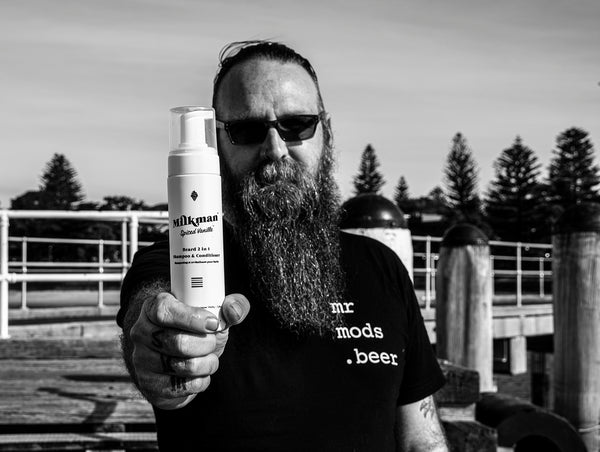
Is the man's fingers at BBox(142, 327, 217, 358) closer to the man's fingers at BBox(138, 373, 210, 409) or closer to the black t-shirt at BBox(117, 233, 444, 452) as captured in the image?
the man's fingers at BBox(138, 373, 210, 409)

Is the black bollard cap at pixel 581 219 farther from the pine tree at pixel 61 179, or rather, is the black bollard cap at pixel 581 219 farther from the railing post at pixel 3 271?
the pine tree at pixel 61 179

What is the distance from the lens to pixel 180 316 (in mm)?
1242

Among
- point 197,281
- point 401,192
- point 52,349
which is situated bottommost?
point 52,349

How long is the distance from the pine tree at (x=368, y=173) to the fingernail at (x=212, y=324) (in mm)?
79585

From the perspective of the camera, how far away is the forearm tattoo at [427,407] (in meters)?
1.99

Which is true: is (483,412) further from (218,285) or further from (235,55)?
(218,285)

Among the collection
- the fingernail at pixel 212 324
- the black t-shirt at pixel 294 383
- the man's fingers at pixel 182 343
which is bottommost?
the black t-shirt at pixel 294 383

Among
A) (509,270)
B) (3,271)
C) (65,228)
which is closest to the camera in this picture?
(3,271)

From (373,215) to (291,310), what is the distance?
1.97 meters

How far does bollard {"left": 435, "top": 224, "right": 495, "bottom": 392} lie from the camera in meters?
5.77

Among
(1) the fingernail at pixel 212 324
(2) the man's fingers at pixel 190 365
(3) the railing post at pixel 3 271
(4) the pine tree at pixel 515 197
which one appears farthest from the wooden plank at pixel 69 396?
(4) the pine tree at pixel 515 197

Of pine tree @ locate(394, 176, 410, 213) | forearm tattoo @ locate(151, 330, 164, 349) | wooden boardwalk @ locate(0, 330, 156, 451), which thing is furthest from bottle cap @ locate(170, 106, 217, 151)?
pine tree @ locate(394, 176, 410, 213)

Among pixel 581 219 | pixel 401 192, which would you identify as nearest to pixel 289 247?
pixel 581 219

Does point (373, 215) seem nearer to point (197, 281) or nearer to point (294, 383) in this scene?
point (294, 383)
